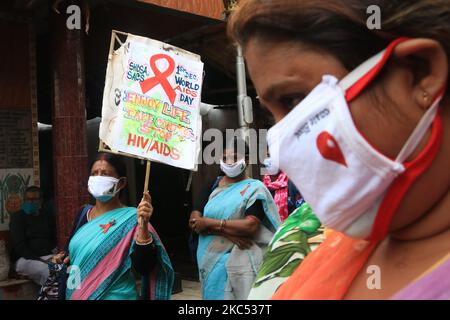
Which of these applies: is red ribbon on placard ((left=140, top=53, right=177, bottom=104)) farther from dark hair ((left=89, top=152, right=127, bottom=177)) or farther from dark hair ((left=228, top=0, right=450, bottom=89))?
dark hair ((left=228, top=0, right=450, bottom=89))

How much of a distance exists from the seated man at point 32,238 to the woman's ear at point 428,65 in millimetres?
5005

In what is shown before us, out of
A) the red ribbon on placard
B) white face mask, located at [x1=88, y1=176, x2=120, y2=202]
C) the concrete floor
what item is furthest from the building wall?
the red ribbon on placard

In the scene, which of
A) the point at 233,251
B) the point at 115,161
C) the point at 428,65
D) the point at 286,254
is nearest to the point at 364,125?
the point at 428,65

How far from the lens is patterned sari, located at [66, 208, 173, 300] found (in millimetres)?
3031

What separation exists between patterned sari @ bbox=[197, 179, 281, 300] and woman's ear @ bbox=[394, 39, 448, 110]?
330 centimetres

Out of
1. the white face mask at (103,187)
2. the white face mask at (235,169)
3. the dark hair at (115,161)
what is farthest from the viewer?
the white face mask at (235,169)

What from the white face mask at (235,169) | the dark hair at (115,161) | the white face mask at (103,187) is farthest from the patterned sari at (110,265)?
the white face mask at (235,169)

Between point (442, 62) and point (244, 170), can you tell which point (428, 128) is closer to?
point (442, 62)

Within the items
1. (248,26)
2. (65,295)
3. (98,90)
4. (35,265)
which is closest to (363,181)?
(248,26)

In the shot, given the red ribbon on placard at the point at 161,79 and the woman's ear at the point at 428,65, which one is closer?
the woman's ear at the point at 428,65

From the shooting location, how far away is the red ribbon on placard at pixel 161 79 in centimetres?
295

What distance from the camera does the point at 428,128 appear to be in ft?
2.41

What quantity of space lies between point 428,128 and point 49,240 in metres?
5.39

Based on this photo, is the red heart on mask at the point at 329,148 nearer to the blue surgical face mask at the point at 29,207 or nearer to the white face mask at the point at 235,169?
the white face mask at the point at 235,169
